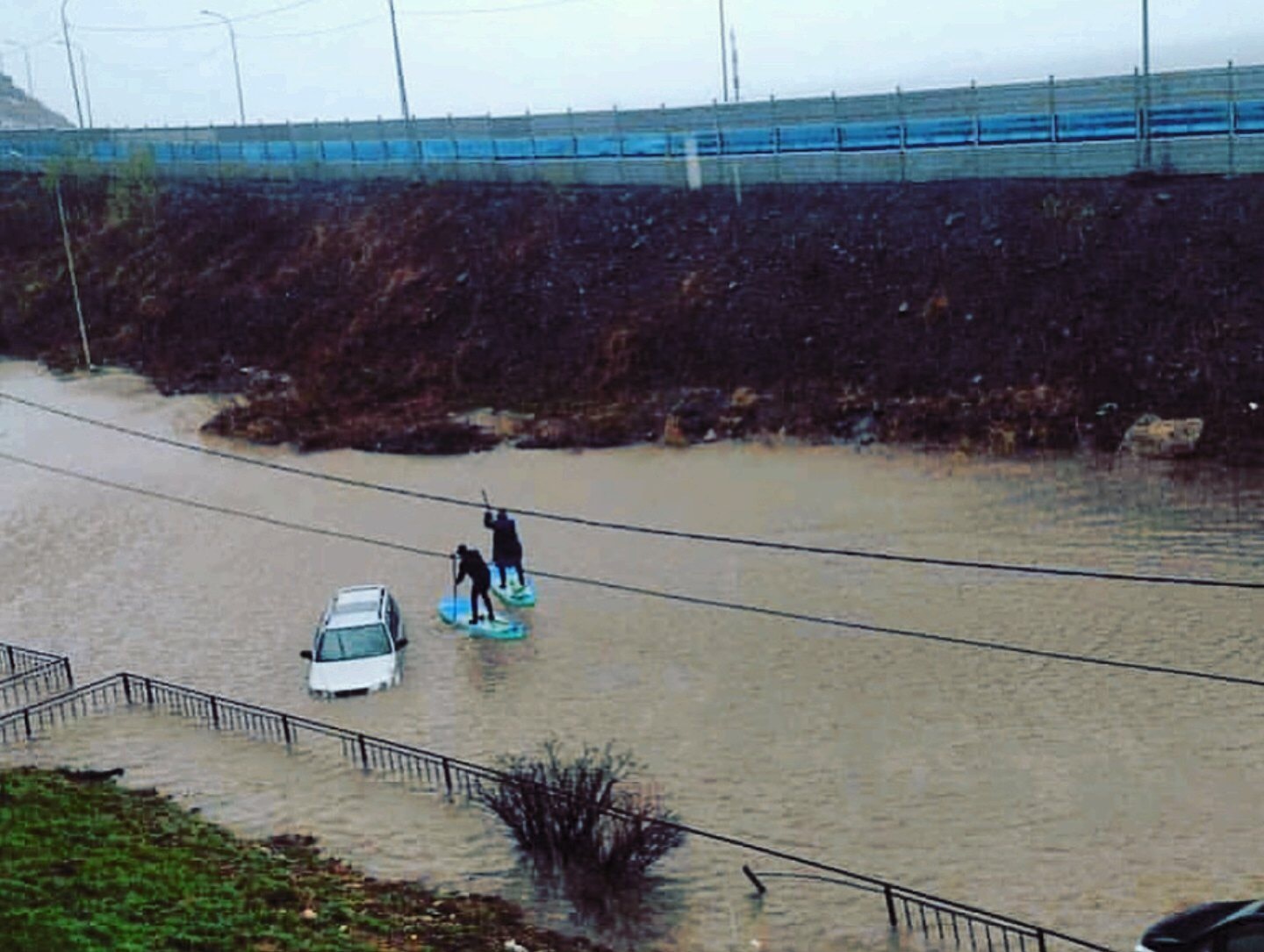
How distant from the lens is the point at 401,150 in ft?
178

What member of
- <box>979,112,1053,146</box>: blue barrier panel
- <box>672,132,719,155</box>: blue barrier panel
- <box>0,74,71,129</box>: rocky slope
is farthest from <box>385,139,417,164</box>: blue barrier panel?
<box>0,74,71,129</box>: rocky slope

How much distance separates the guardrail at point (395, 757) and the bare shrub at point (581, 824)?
0.63 ft

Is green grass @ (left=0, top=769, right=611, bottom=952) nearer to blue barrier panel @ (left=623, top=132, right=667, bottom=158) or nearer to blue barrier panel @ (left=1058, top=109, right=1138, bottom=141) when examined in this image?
blue barrier panel @ (left=1058, top=109, right=1138, bottom=141)

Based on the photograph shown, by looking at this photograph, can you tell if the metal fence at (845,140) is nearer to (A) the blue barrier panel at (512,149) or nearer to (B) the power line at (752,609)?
(A) the blue barrier panel at (512,149)

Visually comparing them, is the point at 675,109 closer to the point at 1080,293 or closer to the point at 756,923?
the point at 1080,293

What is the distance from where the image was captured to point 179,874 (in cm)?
1286

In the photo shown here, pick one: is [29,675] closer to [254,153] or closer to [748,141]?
[748,141]

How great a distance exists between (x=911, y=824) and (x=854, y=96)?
28540 millimetres

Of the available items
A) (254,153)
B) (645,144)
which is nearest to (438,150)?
(645,144)

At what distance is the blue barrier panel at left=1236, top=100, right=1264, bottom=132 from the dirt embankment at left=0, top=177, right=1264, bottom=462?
1323mm

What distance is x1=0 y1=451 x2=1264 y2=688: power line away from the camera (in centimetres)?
1800

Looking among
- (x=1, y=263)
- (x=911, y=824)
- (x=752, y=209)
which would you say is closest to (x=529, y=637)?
(x=911, y=824)

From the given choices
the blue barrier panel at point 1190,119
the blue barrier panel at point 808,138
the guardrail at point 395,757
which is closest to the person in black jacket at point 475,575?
the guardrail at point 395,757

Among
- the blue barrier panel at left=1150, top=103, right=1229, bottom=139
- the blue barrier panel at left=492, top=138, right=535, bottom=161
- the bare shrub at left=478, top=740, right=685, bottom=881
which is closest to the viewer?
the bare shrub at left=478, top=740, right=685, bottom=881
